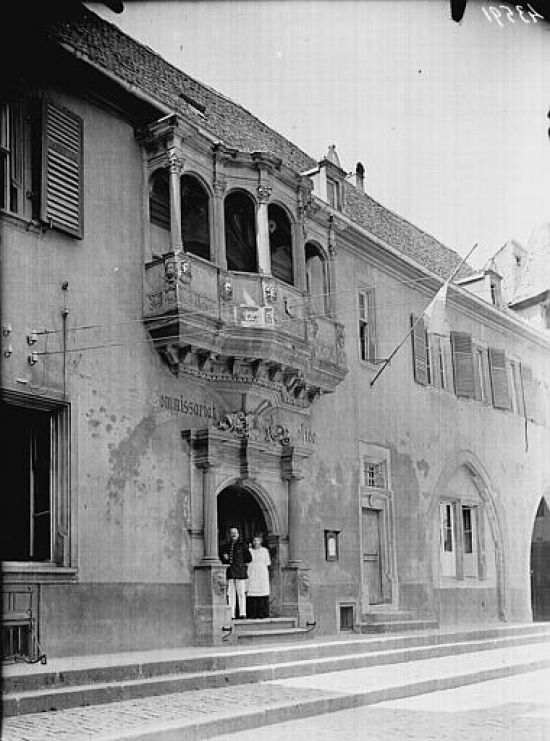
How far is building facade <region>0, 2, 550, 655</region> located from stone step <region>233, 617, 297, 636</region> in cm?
29

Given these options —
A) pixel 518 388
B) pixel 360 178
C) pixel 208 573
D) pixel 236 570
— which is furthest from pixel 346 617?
pixel 360 178

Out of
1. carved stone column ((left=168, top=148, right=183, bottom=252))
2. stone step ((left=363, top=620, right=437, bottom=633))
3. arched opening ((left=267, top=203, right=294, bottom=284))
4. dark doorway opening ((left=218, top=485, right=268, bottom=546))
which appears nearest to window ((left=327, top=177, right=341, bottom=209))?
arched opening ((left=267, top=203, right=294, bottom=284))

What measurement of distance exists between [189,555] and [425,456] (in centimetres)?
895

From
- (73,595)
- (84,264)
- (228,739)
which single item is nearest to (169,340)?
(84,264)

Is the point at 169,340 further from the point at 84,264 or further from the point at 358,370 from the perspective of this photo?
the point at 358,370

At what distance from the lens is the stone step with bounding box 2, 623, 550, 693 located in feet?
36.4

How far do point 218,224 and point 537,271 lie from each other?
1858 cm

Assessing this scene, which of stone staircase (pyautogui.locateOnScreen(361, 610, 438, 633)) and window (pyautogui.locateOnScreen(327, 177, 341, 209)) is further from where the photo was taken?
window (pyautogui.locateOnScreen(327, 177, 341, 209))

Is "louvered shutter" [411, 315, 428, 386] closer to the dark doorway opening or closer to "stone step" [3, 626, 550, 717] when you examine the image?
"stone step" [3, 626, 550, 717]

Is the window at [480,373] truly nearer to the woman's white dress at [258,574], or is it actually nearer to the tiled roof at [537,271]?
the tiled roof at [537,271]

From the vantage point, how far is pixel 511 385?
28438 mm

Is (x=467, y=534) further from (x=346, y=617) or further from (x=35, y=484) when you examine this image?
(x=35, y=484)

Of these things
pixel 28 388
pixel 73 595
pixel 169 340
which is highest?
pixel 169 340

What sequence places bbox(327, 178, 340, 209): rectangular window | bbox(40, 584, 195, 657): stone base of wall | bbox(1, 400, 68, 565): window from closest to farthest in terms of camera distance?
bbox(40, 584, 195, 657): stone base of wall → bbox(1, 400, 68, 565): window → bbox(327, 178, 340, 209): rectangular window
